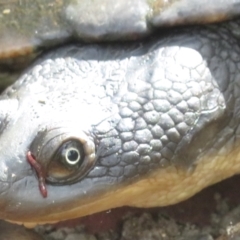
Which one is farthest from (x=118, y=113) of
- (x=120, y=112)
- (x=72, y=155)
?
(x=72, y=155)

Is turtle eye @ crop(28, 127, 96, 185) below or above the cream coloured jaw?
above

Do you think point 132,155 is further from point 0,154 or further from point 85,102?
point 0,154

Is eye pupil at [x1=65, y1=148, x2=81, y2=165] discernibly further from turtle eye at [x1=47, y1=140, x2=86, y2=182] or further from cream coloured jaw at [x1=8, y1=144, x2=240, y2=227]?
cream coloured jaw at [x1=8, y1=144, x2=240, y2=227]

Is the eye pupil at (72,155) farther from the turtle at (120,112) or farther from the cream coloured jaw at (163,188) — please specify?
the cream coloured jaw at (163,188)

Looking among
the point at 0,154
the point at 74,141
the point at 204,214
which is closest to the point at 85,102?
the point at 74,141

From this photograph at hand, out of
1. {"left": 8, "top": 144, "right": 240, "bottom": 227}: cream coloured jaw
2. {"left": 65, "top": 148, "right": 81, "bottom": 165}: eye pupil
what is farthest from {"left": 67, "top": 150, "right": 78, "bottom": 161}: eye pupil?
{"left": 8, "top": 144, "right": 240, "bottom": 227}: cream coloured jaw

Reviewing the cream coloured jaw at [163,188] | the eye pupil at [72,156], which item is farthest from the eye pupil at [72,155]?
the cream coloured jaw at [163,188]

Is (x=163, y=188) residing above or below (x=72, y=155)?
below

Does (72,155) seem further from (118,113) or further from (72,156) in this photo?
(118,113)
